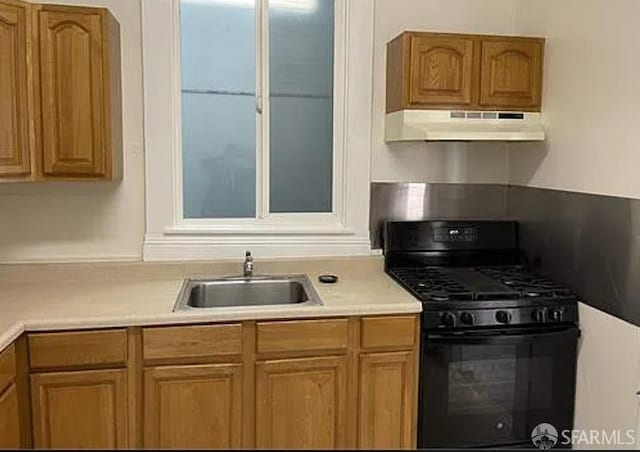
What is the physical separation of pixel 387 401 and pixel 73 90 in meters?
1.83

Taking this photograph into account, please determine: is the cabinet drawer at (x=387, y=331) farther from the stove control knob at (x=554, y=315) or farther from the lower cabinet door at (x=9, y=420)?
the lower cabinet door at (x=9, y=420)

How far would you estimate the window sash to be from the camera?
3049 millimetres

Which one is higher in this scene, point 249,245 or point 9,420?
point 249,245

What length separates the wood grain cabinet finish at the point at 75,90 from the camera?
2.54 metres

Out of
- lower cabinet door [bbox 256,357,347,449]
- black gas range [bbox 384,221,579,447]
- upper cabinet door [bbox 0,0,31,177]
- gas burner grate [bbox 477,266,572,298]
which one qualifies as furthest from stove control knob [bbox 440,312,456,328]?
upper cabinet door [bbox 0,0,31,177]

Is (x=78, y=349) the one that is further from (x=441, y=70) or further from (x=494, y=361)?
(x=441, y=70)

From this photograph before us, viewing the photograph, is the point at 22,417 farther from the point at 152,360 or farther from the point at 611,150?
the point at 611,150

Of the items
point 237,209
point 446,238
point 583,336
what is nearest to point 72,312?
point 237,209

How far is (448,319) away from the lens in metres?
2.59

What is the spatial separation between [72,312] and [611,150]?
218 centimetres

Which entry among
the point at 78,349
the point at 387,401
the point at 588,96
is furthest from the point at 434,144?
the point at 78,349

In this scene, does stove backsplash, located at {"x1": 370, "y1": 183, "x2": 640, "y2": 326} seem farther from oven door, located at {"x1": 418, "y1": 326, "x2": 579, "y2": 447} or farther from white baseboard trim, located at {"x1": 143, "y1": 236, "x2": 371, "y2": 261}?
oven door, located at {"x1": 418, "y1": 326, "x2": 579, "y2": 447}

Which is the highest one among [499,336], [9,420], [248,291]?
[248,291]

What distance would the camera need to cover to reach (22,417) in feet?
7.44
